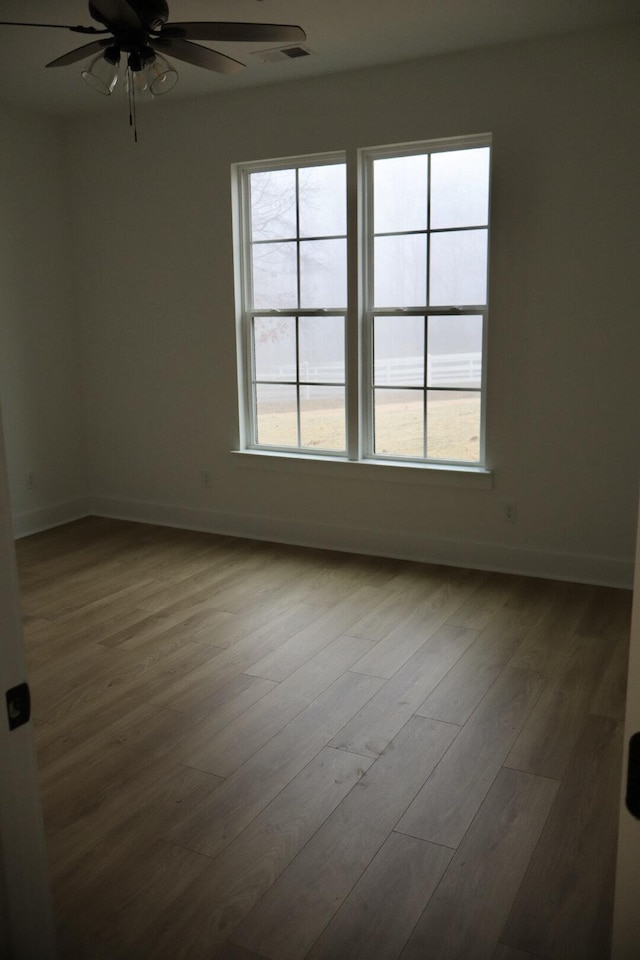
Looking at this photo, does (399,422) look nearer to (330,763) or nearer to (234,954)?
(330,763)

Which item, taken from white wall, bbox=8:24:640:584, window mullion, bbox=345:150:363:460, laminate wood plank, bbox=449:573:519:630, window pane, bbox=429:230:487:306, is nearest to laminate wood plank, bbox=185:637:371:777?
laminate wood plank, bbox=449:573:519:630

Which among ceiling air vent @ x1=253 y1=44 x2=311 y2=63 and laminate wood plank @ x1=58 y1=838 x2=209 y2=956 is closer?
laminate wood plank @ x1=58 y1=838 x2=209 y2=956

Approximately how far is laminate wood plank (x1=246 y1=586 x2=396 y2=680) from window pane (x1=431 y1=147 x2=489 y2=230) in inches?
82.6

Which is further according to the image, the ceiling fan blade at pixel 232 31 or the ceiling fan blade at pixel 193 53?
the ceiling fan blade at pixel 193 53

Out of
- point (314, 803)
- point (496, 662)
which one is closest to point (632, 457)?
point (496, 662)

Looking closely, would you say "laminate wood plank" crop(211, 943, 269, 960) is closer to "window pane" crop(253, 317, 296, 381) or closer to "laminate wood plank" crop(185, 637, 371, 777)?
"laminate wood plank" crop(185, 637, 371, 777)

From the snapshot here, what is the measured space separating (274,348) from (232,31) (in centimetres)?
233

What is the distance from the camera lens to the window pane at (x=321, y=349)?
494 centimetres

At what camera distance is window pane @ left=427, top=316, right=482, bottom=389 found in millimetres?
4539

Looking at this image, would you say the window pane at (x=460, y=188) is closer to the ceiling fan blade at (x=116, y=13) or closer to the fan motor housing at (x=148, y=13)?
the fan motor housing at (x=148, y=13)

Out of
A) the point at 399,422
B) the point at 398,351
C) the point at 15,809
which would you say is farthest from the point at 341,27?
the point at 15,809

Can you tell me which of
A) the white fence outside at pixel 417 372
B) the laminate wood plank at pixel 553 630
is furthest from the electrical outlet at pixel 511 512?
the white fence outside at pixel 417 372

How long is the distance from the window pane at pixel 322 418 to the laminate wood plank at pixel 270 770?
2.04 metres

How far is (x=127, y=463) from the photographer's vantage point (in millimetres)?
5906
